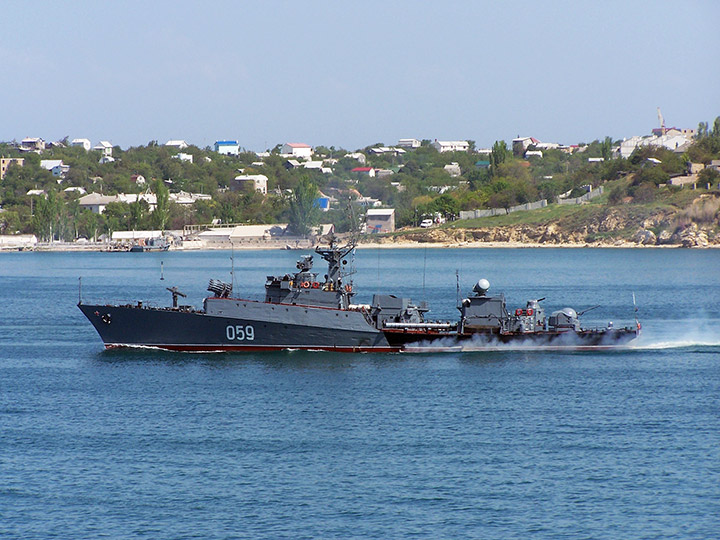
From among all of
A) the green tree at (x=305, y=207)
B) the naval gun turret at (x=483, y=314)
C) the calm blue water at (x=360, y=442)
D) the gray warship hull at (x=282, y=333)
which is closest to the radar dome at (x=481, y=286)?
the naval gun turret at (x=483, y=314)

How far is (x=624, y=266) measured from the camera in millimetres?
119312

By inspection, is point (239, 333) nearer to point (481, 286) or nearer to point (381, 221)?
point (481, 286)

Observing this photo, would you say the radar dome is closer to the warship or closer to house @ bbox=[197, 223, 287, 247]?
the warship

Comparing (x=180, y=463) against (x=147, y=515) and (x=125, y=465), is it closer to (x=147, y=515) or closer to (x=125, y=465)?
(x=125, y=465)

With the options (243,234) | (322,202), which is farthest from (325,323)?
(243,234)

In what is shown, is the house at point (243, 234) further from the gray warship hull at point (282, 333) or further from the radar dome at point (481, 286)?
the radar dome at point (481, 286)

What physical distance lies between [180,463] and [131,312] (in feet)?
65.9

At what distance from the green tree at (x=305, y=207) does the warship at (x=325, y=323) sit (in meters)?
121

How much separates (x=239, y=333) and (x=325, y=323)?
4260 mm

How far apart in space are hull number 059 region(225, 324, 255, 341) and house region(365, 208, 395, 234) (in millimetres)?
129454

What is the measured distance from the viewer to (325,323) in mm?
48750

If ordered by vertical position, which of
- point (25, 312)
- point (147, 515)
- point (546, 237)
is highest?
point (546, 237)

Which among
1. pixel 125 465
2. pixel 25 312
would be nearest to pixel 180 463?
pixel 125 465

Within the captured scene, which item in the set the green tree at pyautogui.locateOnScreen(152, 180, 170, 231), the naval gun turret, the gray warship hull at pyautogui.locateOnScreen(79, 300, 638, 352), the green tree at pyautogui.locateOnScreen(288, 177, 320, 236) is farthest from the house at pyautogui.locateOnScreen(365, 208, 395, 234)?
the naval gun turret
